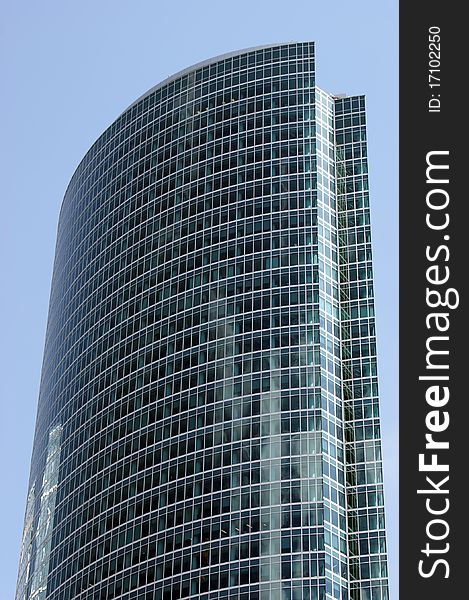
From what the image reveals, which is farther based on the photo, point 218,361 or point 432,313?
point 218,361

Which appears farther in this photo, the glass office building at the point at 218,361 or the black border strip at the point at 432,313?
the glass office building at the point at 218,361

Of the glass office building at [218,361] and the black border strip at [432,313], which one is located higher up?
the glass office building at [218,361]

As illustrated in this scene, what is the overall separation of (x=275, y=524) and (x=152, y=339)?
34091mm

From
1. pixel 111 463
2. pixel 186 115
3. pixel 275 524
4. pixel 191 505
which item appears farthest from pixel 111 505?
pixel 186 115

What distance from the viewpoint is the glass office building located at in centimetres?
13375

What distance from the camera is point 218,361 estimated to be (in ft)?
480

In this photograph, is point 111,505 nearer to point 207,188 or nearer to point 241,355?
point 241,355

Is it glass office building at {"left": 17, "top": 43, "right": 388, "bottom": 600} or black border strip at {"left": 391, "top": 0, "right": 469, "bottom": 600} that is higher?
glass office building at {"left": 17, "top": 43, "right": 388, "bottom": 600}

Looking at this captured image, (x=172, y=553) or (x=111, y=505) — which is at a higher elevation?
(x=111, y=505)

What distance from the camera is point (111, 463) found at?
154 m

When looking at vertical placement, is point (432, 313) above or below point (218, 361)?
below

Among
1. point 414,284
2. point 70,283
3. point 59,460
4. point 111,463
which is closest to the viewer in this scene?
point 414,284

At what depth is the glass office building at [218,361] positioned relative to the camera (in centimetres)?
13375

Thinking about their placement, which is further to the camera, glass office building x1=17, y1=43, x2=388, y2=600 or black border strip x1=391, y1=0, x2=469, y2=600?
glass office building x1=17, y1=43, x2=388, y2=600
